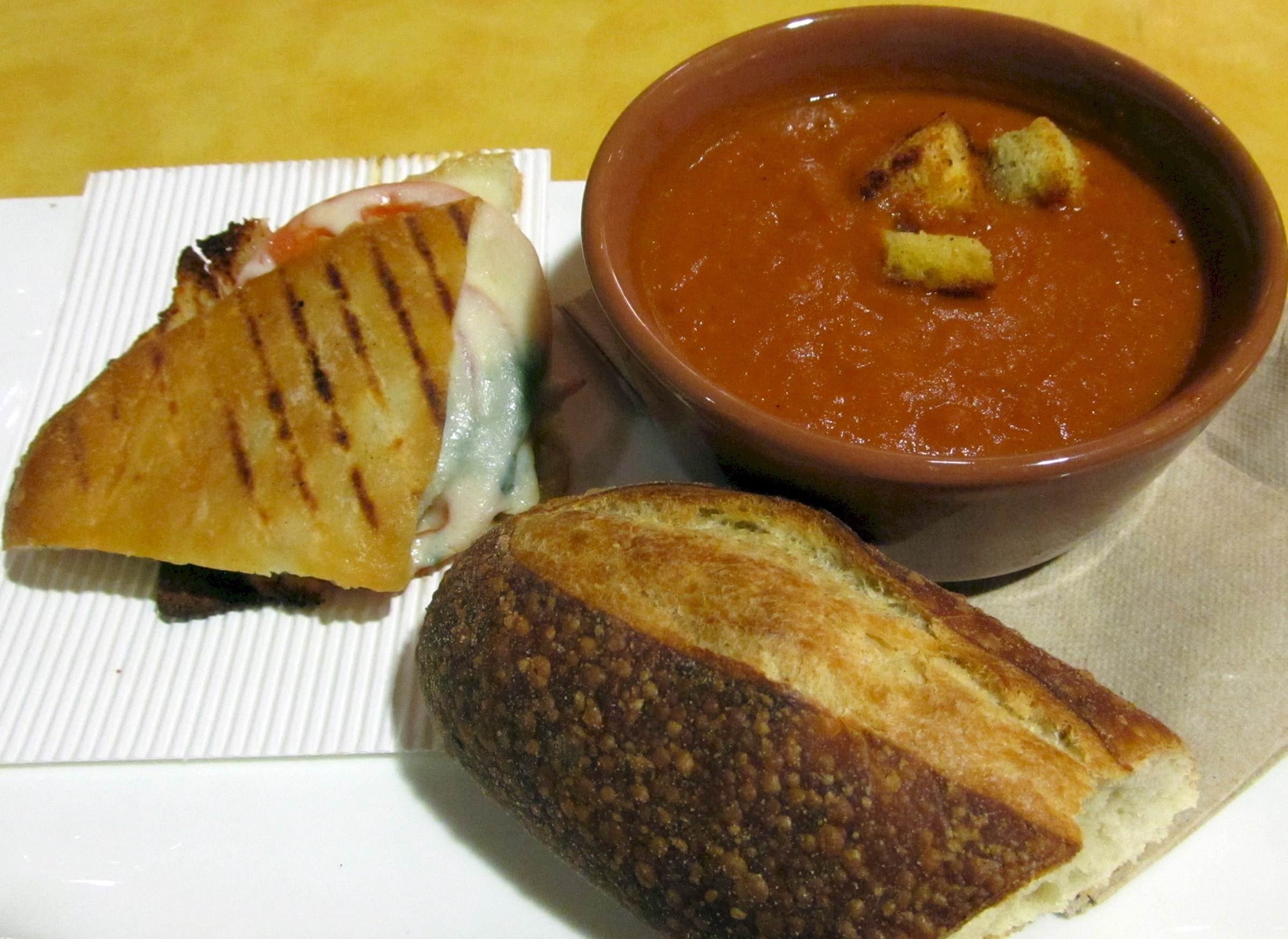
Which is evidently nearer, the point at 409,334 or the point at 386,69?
the point at 409,334

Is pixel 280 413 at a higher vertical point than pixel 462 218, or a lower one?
lower

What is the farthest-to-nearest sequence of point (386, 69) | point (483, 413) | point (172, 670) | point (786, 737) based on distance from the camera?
point (386, 69) < point (483, 413) < point (172, 670) < point (786, 737)

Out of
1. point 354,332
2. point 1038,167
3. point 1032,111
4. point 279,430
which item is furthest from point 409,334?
point 1032,111

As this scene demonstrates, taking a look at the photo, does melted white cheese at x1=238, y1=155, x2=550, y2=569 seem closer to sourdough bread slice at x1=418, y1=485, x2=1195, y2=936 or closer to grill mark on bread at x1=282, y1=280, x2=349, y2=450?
grill mark on bread at x1=282, y1=280, x2=349, y2=450

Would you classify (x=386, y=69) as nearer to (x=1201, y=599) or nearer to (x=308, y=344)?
(x=308, y=344)

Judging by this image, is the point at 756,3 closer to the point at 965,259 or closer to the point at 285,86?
the point at 285,86

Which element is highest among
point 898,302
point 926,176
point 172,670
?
point 926,176

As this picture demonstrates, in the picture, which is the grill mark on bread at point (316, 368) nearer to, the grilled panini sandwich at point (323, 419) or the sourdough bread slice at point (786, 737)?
the grilled panini sandwich at point (323, 419)

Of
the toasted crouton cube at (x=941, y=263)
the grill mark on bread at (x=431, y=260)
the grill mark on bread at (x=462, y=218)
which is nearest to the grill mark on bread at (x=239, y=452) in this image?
the grill mark on bread at (x=431, y=260)
